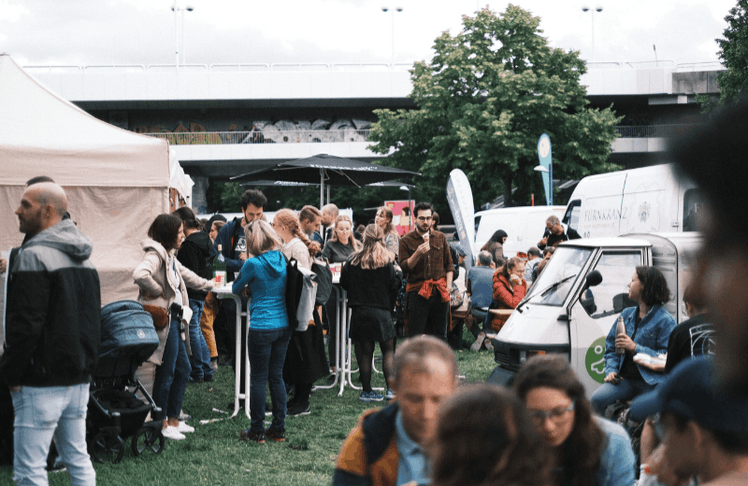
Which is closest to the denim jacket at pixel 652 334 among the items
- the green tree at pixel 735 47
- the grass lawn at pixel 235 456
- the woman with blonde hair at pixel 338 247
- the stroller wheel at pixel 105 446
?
the grass lawn at pixel 235 456

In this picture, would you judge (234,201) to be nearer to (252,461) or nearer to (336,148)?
(336,148)

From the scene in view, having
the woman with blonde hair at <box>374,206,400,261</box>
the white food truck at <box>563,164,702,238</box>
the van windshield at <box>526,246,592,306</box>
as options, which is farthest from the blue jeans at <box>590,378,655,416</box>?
the white food truck at <box>563,164,702,238</box>

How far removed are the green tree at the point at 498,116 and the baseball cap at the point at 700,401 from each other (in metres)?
30.0

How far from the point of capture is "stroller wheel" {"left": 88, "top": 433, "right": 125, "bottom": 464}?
565 cm

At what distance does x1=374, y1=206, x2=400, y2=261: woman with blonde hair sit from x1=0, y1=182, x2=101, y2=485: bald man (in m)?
5.01

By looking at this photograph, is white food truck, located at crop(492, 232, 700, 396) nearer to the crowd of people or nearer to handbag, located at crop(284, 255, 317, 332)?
the crowd of people

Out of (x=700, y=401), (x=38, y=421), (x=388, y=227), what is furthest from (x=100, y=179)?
(x=700, y=401)

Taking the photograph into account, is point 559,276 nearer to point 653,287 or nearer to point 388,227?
point 653,287

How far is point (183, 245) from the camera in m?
8.23

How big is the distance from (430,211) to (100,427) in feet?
14.7

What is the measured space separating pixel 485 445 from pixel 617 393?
455 cm

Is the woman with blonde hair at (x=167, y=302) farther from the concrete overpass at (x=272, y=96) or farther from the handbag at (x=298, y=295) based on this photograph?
the concrete overpass at (x=272, y=96)

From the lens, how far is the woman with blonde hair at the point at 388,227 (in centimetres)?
916

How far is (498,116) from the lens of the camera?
3195 centimetres
